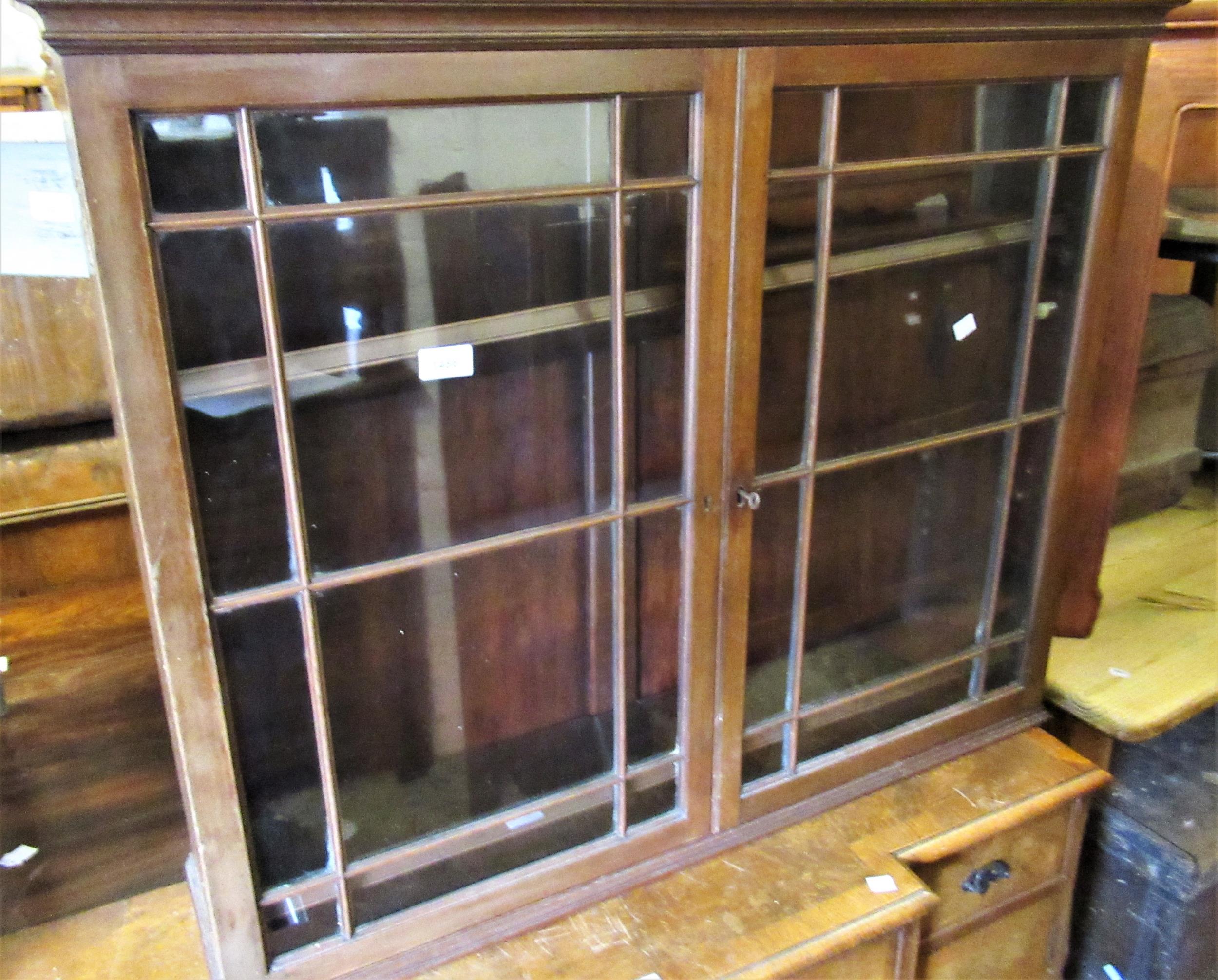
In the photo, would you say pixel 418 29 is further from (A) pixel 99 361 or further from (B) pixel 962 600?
(B) pixel 962 600

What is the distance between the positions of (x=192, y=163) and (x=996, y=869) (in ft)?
3.89

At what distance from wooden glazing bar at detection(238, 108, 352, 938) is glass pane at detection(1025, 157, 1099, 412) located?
856 mm

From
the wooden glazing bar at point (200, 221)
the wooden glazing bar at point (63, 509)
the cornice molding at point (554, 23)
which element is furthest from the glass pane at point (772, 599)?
the wooden glazing bar at point (63, 509)

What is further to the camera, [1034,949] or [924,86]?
[1034,949]

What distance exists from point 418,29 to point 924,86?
0.53m

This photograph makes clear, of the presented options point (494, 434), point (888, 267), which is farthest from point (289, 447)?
point (888, 267)

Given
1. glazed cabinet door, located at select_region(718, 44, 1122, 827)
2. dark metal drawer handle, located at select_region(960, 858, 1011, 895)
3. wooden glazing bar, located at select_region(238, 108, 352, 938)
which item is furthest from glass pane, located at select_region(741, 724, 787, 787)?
wooden glazing bar, located at select_region(238, 108, 352, 938)

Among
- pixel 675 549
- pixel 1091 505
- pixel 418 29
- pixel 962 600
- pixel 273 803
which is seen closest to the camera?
pixel 418 29

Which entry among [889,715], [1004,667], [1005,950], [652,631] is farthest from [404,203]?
[1005,950]

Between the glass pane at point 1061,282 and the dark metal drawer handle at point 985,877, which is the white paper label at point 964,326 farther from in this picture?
the dark metal drawer handle at point 985,877

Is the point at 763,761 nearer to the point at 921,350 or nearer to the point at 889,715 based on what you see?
the point at 889,715

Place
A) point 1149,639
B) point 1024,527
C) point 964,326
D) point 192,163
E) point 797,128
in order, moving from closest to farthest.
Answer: point 192,163, point 797,128, point 964,326, point 1024,527, point 1149,639

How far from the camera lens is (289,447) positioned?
0.85 metres

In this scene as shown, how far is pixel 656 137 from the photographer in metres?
0.91
